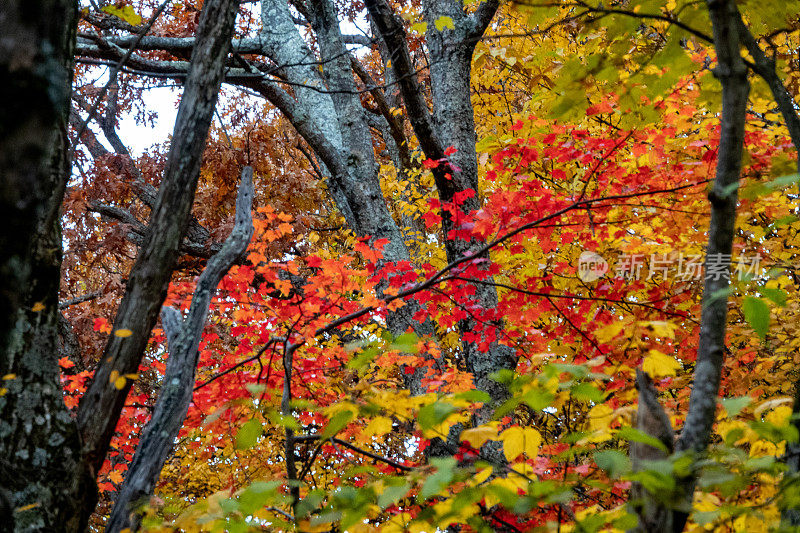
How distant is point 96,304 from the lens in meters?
8.59

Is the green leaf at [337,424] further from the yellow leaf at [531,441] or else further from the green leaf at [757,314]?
the green leaf at [757,314]

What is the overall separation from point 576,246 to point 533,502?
6.18m

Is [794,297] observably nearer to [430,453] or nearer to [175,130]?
[430,453]

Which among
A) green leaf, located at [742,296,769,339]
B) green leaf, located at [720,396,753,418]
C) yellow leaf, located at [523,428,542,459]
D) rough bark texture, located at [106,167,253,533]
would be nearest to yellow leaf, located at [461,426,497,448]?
yellow leaf, located at [523,428,542,459]

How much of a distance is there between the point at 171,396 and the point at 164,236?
0.73 metres

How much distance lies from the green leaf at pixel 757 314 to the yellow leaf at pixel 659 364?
33 cm

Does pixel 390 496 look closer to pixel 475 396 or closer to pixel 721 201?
pixel 475 396

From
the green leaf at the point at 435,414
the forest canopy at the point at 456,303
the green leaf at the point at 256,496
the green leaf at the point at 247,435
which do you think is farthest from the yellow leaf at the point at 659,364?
the green leaf at the point at 247,435

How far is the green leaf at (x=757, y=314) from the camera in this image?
4.49ft

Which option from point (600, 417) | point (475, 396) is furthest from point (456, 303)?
point (475, 396)

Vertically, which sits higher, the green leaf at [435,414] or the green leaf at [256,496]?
the green leaf at [435,414]

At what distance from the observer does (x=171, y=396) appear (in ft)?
7.55

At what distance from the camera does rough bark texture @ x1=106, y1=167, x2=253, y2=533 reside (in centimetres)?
210

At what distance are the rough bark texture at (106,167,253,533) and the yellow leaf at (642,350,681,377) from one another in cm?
195
